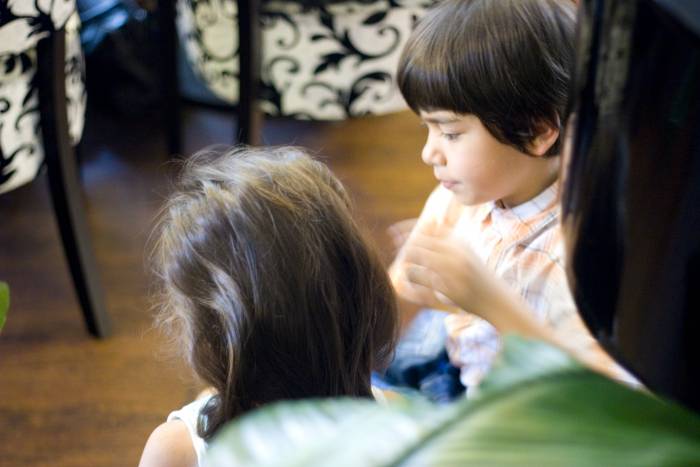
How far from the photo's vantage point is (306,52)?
1.68 metres

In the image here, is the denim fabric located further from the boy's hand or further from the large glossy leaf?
the large glossy leaf

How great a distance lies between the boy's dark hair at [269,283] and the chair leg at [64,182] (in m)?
0.54

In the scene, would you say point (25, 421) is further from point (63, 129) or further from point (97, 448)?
point (63, 129)

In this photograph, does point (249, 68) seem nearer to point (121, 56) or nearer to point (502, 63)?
→ point (121, 56)

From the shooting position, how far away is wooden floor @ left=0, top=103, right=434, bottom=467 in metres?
1.42

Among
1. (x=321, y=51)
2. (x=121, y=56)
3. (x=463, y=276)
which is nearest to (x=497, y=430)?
(x=463, y=276)

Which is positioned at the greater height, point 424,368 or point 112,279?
point 424,368

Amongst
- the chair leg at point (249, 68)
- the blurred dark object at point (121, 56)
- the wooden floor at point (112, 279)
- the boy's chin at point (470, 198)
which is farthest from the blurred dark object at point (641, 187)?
the blurred dark object at point (121, 56)

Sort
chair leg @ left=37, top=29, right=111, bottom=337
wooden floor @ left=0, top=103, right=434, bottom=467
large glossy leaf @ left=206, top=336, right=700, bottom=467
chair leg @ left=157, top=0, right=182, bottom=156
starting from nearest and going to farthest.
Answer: large glossy leaf @ left=206, top=336, right=700, bottom=467 < chair leg @ left=37, top=29, right=111, bottom=337 < wooden floor @ left=0, top=103, right=434, bottom=467 < chair leg @ left=157, top=0, right=182, bottom=156

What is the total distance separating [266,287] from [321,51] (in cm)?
100

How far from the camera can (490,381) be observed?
32cm

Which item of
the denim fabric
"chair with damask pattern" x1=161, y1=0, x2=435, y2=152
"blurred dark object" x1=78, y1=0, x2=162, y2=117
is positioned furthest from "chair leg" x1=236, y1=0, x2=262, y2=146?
the denim fabric

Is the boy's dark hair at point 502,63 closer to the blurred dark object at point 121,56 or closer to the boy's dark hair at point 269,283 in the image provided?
the boy's dark hair at point 269,283

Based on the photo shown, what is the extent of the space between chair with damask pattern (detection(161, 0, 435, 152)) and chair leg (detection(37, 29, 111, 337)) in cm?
39
